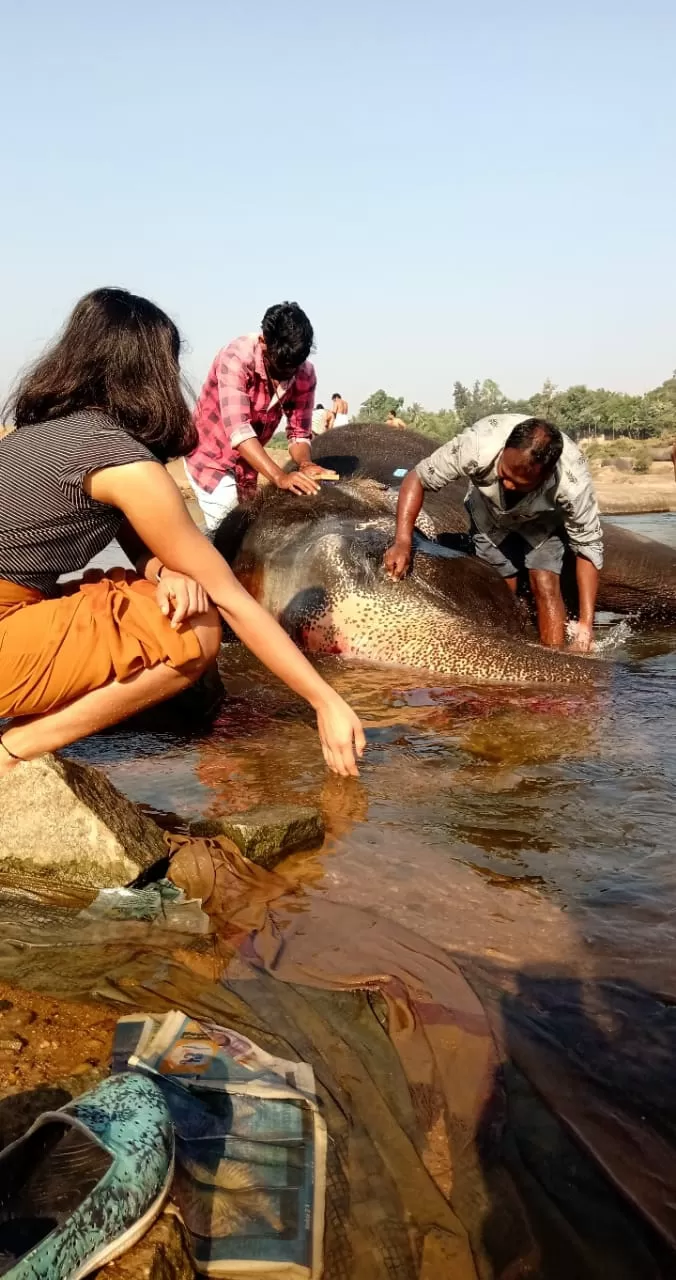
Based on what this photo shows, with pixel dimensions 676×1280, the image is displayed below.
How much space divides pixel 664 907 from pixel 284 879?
1.04 m

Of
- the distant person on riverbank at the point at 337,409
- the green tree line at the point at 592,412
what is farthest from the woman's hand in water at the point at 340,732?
the green tree line at the point at 592,412

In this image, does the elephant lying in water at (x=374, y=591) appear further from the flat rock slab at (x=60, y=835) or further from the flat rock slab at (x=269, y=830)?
the flat rock slab at (x=60, y=835)

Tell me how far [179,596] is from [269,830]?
2.45ft

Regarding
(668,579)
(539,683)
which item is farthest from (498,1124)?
(668,579)

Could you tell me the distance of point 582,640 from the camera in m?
6.18

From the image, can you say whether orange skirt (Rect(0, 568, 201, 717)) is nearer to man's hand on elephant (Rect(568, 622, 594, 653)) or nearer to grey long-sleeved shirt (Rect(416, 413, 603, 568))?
grey long-sleeved shirt (Rect(416, 413, 603, 568))

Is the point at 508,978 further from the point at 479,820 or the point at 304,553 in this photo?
the point at 304,553

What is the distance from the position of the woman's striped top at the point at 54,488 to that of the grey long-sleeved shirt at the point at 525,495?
3253 mm

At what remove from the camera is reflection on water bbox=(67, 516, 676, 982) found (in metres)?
2.59

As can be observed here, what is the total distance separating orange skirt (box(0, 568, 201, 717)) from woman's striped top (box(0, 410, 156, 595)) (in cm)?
13

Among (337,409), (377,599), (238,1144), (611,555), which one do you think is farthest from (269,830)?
(337,409)

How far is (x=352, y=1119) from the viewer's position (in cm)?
177

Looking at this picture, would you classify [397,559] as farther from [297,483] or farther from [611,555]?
[611,555]

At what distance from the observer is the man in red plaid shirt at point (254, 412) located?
6156mm
